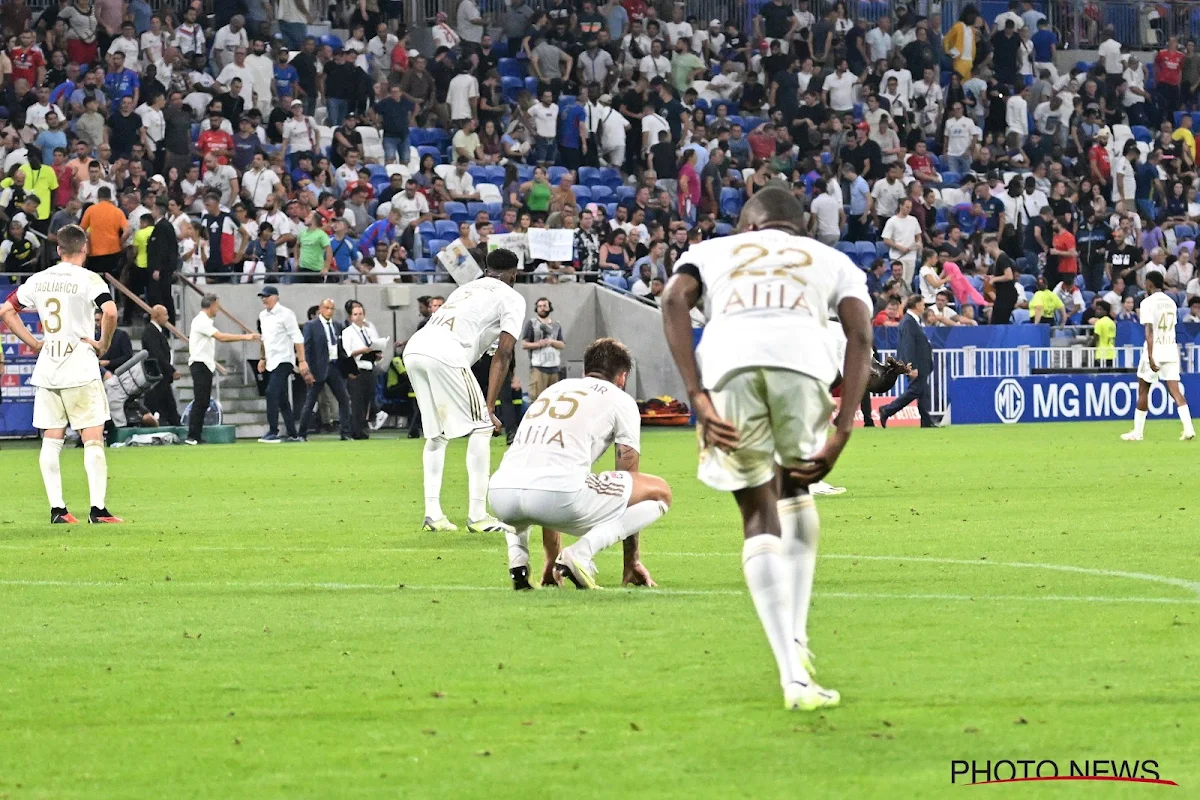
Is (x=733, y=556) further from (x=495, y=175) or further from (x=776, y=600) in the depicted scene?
(x=495, y=175)

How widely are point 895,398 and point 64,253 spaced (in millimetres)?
21673

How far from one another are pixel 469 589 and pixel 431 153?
25.8 meters

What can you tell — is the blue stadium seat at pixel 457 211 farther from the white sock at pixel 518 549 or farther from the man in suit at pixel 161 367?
the white sock at pixel 518 549

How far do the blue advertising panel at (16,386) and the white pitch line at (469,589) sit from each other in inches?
774

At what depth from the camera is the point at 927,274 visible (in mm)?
35875

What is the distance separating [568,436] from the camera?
9.88 metres

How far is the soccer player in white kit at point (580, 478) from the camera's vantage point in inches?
384

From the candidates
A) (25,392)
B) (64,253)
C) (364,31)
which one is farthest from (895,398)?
(64,253)

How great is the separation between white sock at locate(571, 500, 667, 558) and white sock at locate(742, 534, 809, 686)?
3403mm

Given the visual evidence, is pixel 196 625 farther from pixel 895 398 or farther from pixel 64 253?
pixel 895 398

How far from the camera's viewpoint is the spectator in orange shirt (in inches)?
1131

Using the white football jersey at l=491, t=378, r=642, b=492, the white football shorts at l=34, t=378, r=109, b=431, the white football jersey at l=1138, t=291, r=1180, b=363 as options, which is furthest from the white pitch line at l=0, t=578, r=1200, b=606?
the white football jersey at l=1138, t=291, r=1180, b=363

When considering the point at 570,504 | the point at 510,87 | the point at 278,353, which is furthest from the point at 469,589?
the point at 510,87

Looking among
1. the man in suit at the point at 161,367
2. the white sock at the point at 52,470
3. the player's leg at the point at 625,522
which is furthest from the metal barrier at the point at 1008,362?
the player's leg at the point at 625,522
